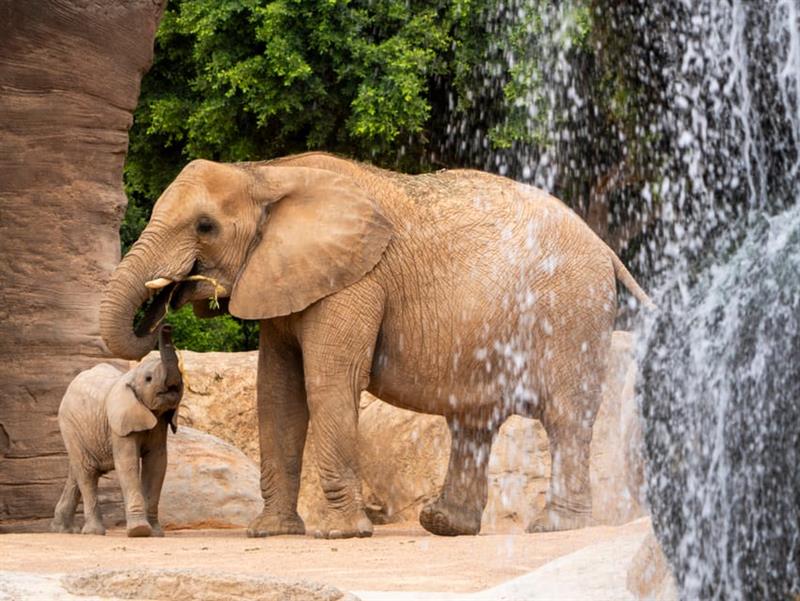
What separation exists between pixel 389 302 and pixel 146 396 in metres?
1.54

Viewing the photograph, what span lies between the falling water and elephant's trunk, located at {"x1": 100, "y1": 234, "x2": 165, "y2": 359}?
279 centimetres

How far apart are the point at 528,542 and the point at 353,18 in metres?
11.0

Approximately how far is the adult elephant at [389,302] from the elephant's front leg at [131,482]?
65 cm

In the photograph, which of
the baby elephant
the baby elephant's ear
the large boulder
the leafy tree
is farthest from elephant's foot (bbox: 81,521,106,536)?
the leafy tree

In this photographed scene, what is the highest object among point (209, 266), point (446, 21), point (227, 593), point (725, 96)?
point (446, 21)

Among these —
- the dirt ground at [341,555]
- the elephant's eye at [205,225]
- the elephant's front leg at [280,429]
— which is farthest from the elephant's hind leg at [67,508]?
the elephant's eye at [205,225]

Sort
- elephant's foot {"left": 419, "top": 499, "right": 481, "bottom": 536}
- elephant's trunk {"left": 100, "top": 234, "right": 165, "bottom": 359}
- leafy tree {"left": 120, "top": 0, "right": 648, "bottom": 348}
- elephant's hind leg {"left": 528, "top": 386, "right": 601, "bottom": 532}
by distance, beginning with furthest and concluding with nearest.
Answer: leafy tree {"left": 120, "top": 0, "right": 648, "bottom": 348} → elephant's foot {"left": 419, "top": 499, "right": 481, "bottom": 536} → elephant's hind leg {"left": 528, "top": 386, "right": 601, "bottom": 532} → elephant's trunk {"left": 100, "top": 234, "right": 165, "bottom": 359}

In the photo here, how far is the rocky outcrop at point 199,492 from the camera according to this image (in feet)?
38.0

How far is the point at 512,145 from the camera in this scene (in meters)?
19.8

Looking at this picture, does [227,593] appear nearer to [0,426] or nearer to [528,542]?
[528,542]

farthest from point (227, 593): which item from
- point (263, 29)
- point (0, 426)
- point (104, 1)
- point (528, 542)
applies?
point (263, 29)

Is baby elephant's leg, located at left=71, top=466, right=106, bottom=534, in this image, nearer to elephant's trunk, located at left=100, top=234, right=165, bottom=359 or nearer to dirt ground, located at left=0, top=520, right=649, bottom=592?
dirt ground, located at left=0, top=520, right=649, bottom=592

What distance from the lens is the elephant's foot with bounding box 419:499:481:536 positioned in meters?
10.8

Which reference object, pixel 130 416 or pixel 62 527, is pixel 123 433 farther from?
pixel 62 527
